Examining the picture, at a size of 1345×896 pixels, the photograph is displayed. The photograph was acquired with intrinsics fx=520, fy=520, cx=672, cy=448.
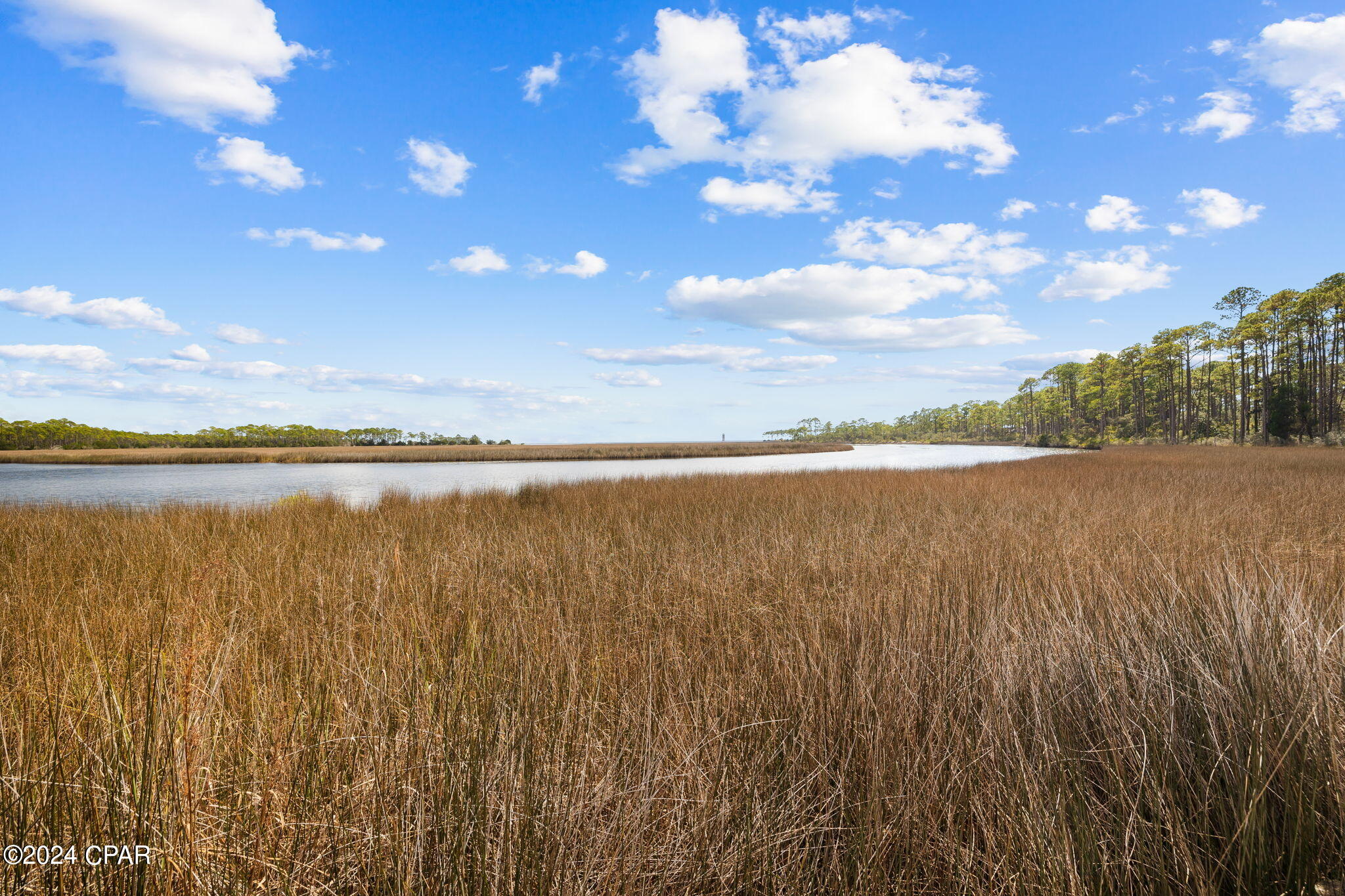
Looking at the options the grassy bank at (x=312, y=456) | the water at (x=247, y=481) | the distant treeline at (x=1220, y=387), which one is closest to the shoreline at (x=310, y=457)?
the grassy bank at (x=312, y=456)

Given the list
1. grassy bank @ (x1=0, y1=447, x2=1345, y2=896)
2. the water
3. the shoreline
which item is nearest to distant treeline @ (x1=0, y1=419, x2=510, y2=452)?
the shoreline

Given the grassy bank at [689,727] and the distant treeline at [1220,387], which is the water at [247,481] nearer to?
the grassy bank at [689,727]

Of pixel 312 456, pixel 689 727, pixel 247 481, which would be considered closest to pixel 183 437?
pixel 312 456

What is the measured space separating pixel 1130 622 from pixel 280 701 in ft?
15.0

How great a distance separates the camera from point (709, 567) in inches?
206

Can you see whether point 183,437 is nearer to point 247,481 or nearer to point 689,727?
point 247,481

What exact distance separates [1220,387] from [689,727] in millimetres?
80263

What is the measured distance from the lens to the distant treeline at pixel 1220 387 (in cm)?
3356

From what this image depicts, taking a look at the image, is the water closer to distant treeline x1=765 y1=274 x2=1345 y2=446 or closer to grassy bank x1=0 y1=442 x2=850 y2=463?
grassy bank x1=0 y1=442 x2=850 y2=463

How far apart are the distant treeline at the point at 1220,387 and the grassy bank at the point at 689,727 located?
44.8 meters

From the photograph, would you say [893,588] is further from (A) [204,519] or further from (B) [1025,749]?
(A) [204,519]

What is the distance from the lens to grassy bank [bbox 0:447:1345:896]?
1545 millimetres

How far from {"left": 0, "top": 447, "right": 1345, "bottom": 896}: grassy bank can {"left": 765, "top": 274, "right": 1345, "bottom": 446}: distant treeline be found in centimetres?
4485

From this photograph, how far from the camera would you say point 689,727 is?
92.6 inches
